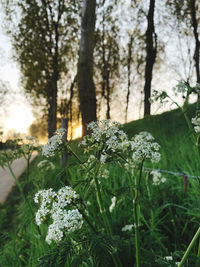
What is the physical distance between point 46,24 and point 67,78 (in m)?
8.38

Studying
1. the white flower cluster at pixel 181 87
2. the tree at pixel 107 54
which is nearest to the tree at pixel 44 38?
the tree at pixel 107 54

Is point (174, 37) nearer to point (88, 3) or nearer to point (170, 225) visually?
point (88, 3)

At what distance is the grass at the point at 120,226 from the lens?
1294mm

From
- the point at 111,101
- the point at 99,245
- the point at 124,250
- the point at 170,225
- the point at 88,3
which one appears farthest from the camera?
the point at 111,101

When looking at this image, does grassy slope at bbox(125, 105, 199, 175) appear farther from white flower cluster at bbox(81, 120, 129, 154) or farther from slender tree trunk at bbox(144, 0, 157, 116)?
slender tree trunk at bbox(144, 0, 157, 116)

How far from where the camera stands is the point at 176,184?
388 centimetres

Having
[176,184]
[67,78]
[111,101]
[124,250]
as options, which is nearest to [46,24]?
[67,78]

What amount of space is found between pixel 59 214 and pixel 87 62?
23.4ft

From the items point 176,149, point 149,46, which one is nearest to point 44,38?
point 149,46

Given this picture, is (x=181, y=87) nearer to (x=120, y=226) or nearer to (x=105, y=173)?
(x=105, y=173)

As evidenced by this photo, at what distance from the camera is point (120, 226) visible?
2.88 meters

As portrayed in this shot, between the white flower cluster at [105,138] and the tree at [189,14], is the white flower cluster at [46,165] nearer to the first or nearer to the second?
the white flower cluster at [105,138]

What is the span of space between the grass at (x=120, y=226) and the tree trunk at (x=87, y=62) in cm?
270

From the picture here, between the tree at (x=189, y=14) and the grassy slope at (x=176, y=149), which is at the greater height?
the tree at (x=189, y=14)
